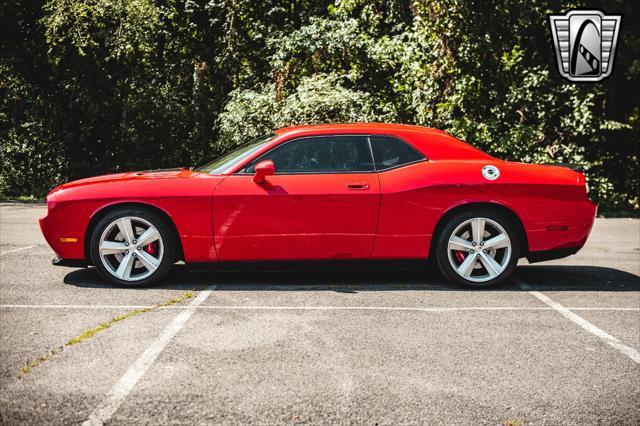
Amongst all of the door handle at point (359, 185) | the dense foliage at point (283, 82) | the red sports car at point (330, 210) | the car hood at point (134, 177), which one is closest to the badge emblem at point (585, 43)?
the dense foliage at point (283, 82)

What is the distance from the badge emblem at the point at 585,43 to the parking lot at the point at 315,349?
25.5ft

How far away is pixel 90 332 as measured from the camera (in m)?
5.05

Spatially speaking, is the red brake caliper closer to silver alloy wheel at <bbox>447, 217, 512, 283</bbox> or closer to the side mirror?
the side mirror

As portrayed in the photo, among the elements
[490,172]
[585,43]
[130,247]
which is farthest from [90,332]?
[585,43]

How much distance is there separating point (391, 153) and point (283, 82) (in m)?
8.81

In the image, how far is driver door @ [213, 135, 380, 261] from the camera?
6.60 metres

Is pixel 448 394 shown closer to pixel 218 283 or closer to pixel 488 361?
pixel 488 361

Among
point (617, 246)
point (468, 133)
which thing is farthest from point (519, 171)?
point (468, 133)

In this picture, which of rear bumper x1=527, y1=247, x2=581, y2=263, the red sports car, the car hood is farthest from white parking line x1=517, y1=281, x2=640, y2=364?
the car hood

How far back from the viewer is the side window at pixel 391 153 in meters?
6.86

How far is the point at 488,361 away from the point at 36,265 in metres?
5.13

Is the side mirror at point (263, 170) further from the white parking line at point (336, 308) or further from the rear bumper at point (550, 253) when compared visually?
the rear bumper at point (550, 253)

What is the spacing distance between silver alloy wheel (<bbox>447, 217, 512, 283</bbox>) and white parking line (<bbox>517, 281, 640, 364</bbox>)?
388 mm

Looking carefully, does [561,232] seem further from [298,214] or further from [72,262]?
[72,262]
